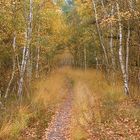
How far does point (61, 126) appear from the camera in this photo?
1552 cm

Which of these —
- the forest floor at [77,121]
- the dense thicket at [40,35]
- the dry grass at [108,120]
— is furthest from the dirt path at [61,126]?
the dense thicket at [40,35]

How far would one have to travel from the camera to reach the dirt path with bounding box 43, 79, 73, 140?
1373cm

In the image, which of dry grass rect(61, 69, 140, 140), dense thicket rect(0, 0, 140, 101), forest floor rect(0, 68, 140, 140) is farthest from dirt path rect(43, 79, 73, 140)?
dense thicket rect(0, 0, 140, 101)

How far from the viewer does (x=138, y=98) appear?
2000 cm

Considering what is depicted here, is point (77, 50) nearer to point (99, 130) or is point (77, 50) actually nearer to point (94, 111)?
point (94, 111)

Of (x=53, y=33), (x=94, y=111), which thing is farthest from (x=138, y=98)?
(x=53, y=33)

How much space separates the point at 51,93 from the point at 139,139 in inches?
477

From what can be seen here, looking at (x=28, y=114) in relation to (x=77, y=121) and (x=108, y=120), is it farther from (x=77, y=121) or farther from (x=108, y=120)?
(x=108, y=120)

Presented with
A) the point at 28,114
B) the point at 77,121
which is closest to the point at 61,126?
the point at 77,121

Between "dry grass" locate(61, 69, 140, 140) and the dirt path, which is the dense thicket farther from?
"dry grass" locate(61, 69, 140, 140)

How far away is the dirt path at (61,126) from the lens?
541 inches

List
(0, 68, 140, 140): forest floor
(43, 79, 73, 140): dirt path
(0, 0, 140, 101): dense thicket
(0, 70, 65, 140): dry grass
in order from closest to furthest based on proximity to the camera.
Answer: (0, 70, 65, 140): dry grass < (0, 68, 140, 140): forest floor < (43, 79, 73, 140): dirt path < (0, 0, 140, 101): dense thicket

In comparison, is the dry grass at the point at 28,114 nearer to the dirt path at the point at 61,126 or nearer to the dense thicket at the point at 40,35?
the dirt path at the point at 61,126

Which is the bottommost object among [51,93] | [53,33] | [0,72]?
[51,93]
